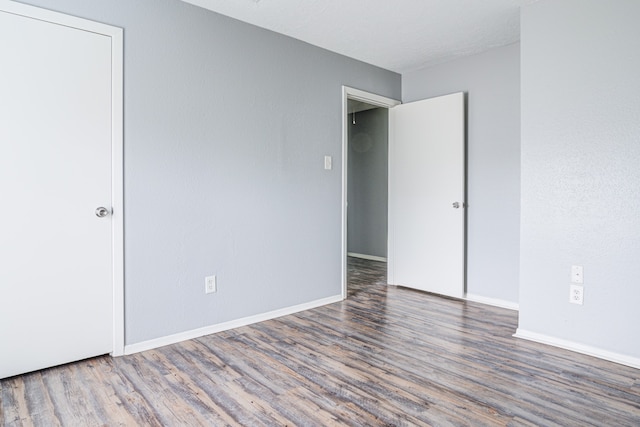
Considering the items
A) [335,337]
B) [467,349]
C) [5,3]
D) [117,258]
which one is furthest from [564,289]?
[5,3]

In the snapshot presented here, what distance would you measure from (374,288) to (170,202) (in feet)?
7.84

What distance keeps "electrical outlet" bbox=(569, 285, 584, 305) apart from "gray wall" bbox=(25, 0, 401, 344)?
6.02ft

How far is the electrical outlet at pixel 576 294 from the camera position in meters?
2.54

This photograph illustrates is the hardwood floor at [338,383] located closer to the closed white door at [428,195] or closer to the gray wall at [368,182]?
the closed white door at [428,195]

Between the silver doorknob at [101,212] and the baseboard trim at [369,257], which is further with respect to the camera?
the baseboard trim at [369,257]

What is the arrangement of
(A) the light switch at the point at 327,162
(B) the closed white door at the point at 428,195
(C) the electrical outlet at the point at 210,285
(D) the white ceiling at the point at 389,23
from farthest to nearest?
(B) the closed white door at the point at 428,195 → (A) the light switch at the point at 327,162 → (C) the electrical outlet at the point at 210,285 → (D) the white ceiling at the point at 389,23

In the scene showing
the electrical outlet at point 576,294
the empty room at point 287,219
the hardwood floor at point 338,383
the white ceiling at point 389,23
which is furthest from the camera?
the white ceiling at point 389,23

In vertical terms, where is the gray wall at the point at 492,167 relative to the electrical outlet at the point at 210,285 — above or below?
above

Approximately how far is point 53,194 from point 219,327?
1.37 meters

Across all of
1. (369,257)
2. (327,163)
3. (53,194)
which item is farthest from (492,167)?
(53,194)

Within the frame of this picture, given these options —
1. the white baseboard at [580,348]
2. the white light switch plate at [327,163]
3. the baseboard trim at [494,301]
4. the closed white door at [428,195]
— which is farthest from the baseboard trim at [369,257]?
the white baseboard at [580,348]

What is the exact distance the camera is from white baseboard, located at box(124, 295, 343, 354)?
257 centimetres

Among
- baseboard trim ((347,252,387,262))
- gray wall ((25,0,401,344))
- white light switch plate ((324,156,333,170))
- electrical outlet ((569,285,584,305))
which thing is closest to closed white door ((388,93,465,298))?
gray wall ((25,0,401,344))

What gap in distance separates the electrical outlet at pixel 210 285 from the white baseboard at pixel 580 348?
6.94 feet
